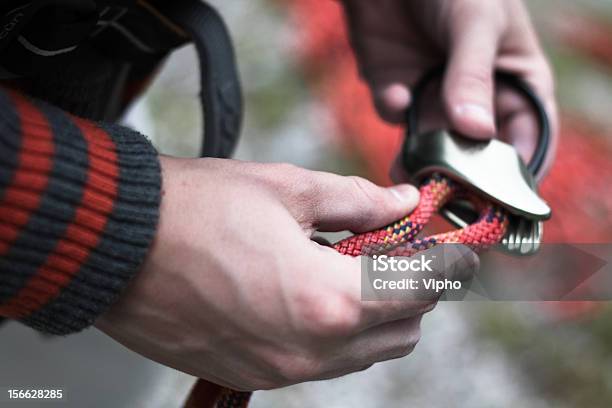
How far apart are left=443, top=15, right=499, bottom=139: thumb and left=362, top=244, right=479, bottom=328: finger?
0.13 meters

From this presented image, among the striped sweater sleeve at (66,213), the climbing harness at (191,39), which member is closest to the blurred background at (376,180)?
the climbing harness at (191,39)

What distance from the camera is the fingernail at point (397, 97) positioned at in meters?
0.66

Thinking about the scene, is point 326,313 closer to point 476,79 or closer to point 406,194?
point 406,194

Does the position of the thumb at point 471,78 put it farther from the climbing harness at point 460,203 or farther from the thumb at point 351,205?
the thumb at point 351,205

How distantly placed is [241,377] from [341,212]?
12 cm

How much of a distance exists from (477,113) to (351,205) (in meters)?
0.18

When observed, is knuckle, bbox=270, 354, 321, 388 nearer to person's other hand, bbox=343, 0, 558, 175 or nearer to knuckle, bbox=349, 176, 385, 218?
knuckle, bbox=349, 176, 385, 218

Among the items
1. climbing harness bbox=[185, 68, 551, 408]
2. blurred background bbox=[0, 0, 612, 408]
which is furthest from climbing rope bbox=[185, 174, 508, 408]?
blurred background bbox=[0, 0, 612, 408]

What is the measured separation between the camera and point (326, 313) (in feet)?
1.23

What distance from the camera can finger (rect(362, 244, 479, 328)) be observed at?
1.29ft

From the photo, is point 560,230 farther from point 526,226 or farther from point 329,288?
point 329,288

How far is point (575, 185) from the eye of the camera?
110cm
